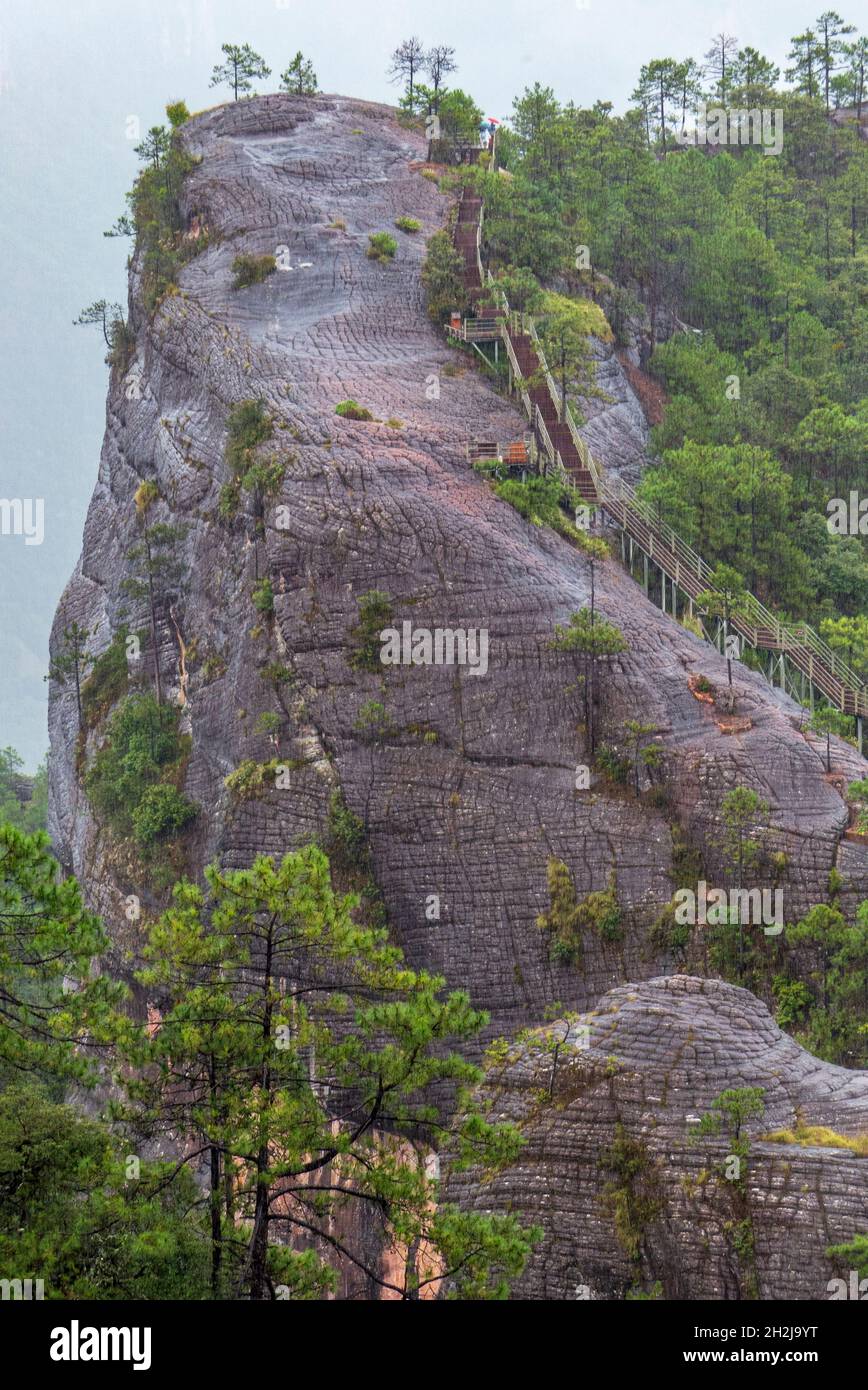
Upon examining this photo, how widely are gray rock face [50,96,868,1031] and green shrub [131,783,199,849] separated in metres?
0.54

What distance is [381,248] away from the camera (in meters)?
58.8

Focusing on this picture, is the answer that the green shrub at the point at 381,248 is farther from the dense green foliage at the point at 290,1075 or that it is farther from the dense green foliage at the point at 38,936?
the dense green foliage at the point at 38,936

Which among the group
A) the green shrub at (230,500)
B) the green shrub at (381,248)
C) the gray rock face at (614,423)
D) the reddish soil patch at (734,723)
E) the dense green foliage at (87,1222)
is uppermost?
the green shrub at (381,248)

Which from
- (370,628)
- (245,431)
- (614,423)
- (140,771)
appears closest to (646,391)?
(614,423)

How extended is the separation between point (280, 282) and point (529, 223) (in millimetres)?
10009

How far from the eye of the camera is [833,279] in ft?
244

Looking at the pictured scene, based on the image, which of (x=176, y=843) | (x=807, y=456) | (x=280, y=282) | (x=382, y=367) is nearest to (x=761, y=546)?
(x=807, y=456)

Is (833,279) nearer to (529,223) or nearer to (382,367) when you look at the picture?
(529,223)

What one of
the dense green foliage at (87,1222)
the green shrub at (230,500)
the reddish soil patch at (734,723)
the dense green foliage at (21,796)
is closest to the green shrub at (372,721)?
the reddish soil patch at (734,723)

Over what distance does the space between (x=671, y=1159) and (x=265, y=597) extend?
20.6m

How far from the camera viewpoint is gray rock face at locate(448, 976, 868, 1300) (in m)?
26.8

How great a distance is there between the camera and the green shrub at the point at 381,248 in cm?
5856

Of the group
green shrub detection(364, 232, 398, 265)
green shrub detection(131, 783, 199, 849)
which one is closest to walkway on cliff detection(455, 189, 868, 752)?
green shrub detection(364, 232, 398, 265)

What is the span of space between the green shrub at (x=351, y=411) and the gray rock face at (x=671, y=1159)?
21.8 m
